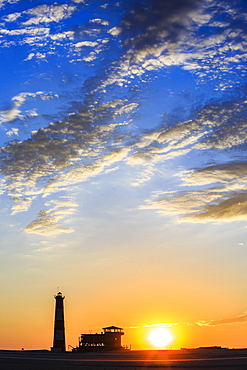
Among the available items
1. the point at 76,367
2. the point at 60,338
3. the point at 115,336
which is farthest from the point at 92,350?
A: the point at 76,367

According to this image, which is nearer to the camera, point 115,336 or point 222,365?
point 222,365

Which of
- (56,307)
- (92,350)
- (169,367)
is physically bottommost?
(169,367)

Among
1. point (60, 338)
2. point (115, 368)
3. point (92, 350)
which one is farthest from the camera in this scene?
point (92, 350)

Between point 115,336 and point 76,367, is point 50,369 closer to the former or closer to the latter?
point 76,367

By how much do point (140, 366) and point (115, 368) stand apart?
307cm

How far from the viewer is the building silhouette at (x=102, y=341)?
11019 centimetres

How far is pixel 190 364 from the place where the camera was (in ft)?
172

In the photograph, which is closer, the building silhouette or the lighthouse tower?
the lighthouse tower

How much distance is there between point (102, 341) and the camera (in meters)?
110

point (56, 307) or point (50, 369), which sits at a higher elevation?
point (56, 307)

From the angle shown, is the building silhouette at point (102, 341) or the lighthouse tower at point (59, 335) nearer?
the lighthouse tower at point (59, 335)

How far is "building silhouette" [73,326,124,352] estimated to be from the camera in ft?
362

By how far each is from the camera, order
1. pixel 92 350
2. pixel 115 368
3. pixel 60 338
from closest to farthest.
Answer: pixel 115 368 → pixel 60 338 → pixel 92 350

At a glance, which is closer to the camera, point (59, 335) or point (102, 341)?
point (59, 335)
